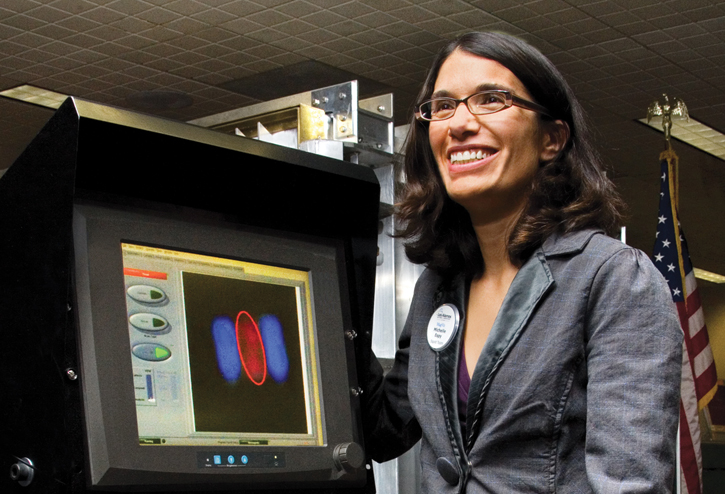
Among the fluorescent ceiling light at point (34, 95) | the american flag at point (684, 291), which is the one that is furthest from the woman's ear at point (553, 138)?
the fluorescent ceiling light at point (34, 95)

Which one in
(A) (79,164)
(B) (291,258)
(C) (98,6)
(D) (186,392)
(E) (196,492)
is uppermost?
(C) (98,6)

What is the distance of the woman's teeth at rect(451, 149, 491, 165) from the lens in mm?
1103

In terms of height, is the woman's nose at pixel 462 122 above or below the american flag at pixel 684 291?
above

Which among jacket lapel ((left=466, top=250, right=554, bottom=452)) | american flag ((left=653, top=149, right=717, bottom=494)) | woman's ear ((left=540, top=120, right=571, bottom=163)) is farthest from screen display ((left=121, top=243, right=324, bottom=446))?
american flag ((left=653, top=149, right=717, bottom=494))

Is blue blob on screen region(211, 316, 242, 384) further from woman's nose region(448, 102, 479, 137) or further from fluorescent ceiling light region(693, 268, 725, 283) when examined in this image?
fluorescent ceiling light region(693, 268, 725, 283)

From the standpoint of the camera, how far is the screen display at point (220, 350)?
3.31 ft

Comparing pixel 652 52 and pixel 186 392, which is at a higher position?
pixel 652 52

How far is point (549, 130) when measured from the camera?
1148 millimetres

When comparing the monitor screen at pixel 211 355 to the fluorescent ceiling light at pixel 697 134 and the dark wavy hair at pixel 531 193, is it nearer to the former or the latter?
the dark wavy hair at pixel 531 193

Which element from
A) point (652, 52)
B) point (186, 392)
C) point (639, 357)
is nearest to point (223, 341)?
point (186, 392)

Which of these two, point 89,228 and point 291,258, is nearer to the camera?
point 89,228

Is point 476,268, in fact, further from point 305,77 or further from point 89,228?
point 305,77

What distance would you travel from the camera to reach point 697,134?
6699mm

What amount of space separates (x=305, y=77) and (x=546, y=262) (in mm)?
4817
